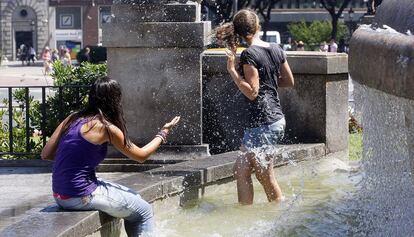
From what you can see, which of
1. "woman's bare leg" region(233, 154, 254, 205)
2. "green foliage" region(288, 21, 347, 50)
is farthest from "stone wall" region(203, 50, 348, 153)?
"green foliage" region(288, 21, 347, 50)

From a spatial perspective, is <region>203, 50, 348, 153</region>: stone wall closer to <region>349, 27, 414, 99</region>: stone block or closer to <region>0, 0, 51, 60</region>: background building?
<region>349, 27, 414, 99</region>: stone block

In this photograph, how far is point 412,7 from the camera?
455 centimetres

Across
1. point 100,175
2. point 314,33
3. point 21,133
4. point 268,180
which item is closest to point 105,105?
point 268,180

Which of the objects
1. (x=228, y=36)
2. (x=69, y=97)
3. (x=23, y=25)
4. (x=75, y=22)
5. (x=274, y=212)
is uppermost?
(x=75, y=22)

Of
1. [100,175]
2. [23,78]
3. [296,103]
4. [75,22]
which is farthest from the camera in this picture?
[75,22]

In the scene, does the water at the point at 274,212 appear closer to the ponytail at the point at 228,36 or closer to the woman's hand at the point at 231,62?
the woman's hand at the point at 231,62

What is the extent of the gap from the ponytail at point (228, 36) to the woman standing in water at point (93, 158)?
1.53 m

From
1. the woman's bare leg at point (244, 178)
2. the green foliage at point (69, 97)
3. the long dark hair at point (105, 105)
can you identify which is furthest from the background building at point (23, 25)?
the long dark hair at point (105, 105)

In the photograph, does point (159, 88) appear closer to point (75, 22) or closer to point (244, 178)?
point (244, 178)

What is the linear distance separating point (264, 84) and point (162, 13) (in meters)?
2.02

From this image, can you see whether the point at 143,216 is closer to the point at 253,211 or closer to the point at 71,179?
the point at 71,179

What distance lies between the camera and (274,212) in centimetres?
698

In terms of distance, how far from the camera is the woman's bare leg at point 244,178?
6.96 m

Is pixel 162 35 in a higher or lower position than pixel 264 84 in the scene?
higher
